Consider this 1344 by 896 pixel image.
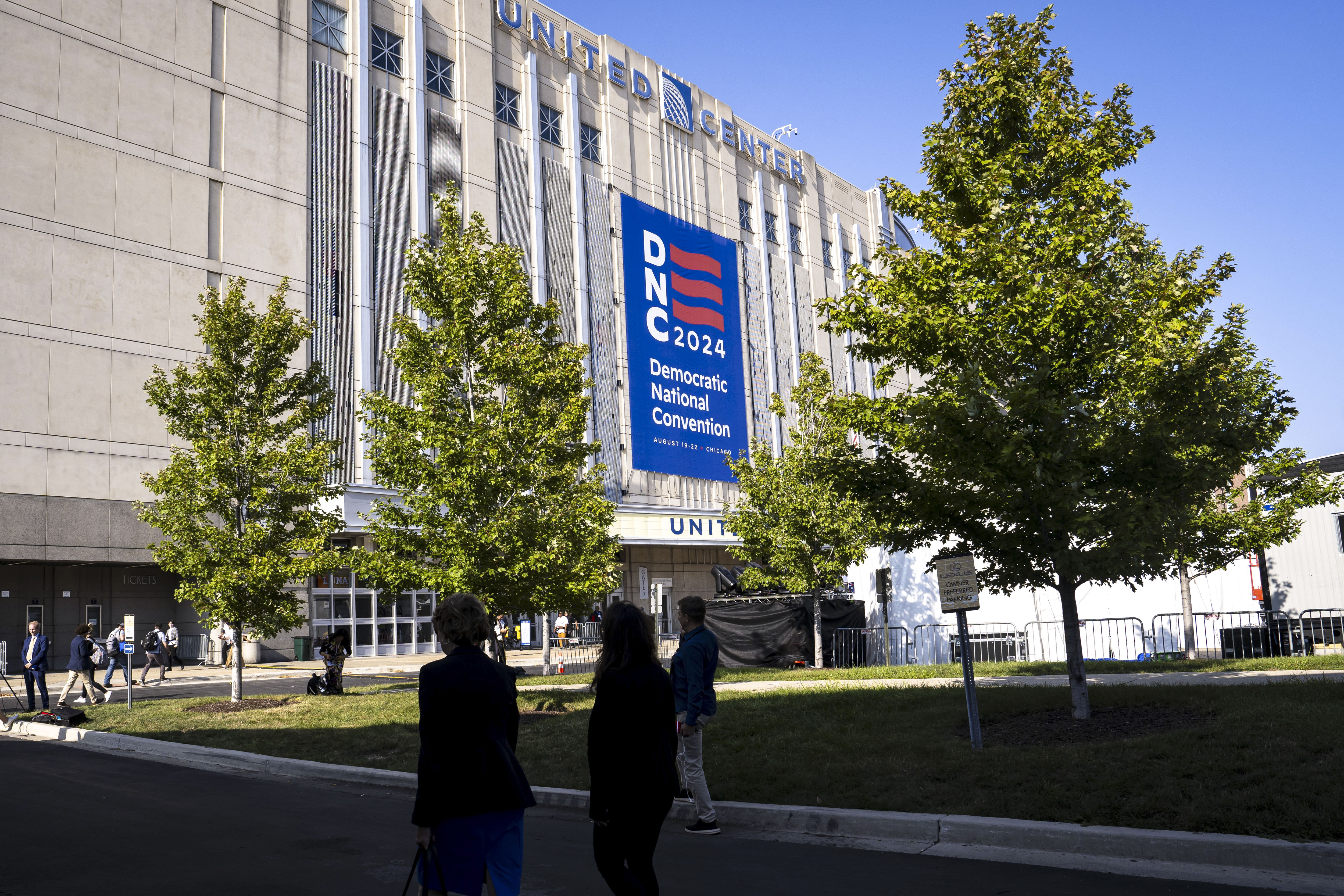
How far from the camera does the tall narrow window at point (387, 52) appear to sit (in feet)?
131

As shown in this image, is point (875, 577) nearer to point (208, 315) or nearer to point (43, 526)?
point (208, 315)

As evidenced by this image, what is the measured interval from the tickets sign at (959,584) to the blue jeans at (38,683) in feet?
52.4

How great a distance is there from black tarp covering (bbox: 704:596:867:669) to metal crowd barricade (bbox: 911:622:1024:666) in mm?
1622

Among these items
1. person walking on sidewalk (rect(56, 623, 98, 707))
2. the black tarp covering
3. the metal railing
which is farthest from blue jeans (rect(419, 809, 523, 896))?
the black tarp covering

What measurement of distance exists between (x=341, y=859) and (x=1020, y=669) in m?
13.5

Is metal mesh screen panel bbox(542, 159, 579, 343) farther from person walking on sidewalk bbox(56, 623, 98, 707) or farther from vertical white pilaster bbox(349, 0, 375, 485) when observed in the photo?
person walking on sidewalk bbox(56, 623, 98, 707)

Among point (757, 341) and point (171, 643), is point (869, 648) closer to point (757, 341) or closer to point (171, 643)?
point (171, 643)

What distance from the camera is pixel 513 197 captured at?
1695 inches

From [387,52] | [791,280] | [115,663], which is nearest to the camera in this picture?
[115,663]

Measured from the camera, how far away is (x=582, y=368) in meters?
17.2

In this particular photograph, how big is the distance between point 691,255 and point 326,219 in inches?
763

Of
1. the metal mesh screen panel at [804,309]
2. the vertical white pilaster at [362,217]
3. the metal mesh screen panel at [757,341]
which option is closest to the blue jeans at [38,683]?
the vertical white pilaster at [362,217]

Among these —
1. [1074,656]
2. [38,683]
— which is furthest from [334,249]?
[1074,656]

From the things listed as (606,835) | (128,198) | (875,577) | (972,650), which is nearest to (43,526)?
(128,198)
